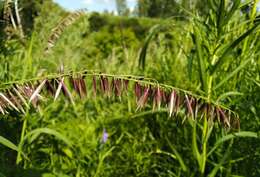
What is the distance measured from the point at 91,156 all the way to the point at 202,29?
66.6 inches

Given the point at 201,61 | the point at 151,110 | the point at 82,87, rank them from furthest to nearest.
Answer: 1. the point at 151,110
2. the point at 201,61
3. the point at 82,87

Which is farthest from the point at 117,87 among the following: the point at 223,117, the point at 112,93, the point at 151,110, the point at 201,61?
the point at 151,110

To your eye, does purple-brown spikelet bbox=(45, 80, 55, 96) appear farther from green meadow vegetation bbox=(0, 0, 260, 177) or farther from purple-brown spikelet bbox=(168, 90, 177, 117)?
purple-brown spikelet bbox=(168, 90, 177, 117)

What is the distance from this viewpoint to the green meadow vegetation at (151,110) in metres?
1.69

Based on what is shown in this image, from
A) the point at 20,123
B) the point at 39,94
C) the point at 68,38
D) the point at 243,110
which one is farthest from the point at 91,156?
the point at 68,38

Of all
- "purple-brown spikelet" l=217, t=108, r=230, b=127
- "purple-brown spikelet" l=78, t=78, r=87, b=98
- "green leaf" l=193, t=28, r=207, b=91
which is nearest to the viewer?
"purple-brown spikelet" l=78, t=78, r=87, b=98

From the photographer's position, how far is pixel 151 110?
9.80 feet

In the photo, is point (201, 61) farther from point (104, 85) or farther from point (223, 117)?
point (104, 85)

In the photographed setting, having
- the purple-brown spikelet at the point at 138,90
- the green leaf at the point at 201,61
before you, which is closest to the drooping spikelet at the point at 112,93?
the purple-brown spikelet at the point at 138,90

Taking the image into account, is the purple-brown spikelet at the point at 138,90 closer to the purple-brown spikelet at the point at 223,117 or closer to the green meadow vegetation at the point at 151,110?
the green meadow vegetation at the point at 151,110

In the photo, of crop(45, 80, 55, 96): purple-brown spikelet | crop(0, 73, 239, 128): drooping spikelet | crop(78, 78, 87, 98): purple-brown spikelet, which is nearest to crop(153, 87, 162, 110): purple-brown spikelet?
crop(0, 73, 239, 128): drooping spikelet

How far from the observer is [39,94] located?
162 cm

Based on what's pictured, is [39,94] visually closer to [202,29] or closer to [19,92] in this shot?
[19,92]

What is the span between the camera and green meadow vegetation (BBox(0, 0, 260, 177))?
1.69m
